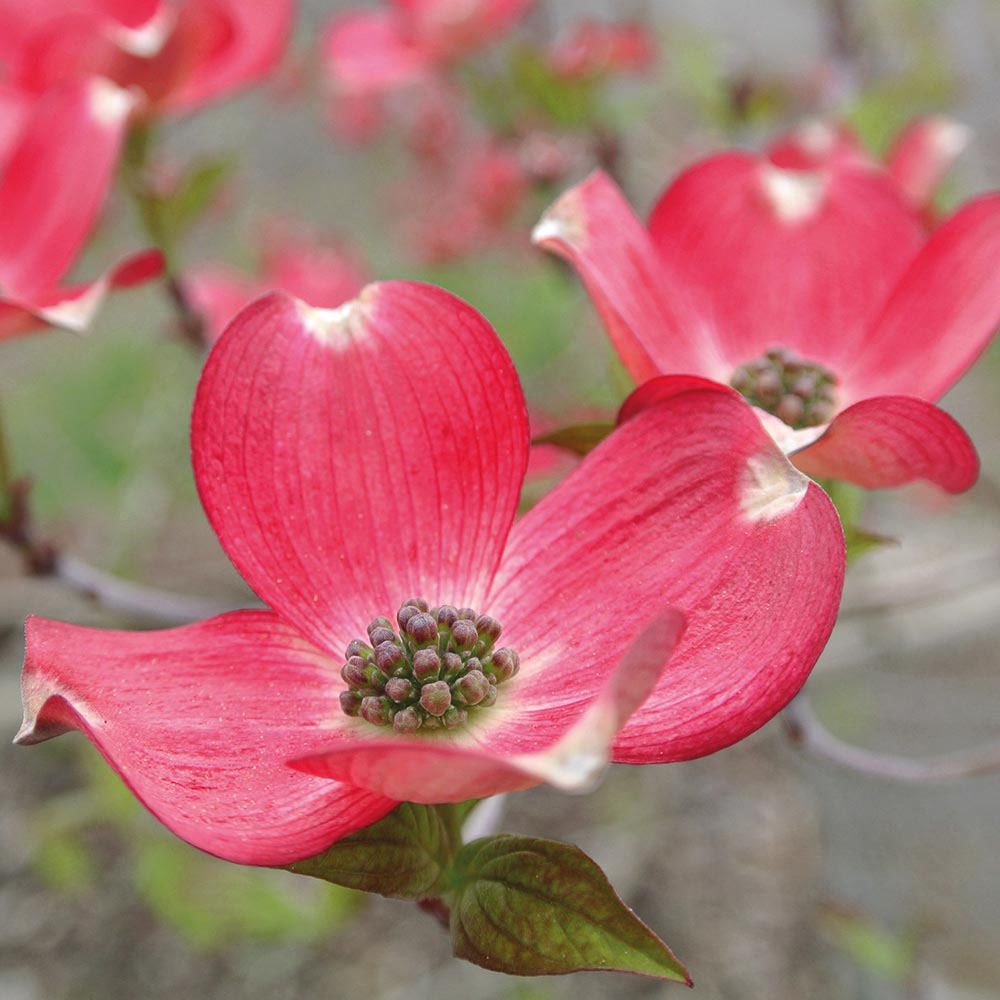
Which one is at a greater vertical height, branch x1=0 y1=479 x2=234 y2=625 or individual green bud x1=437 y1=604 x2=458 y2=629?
individual green bud x1=437 y1=604 x2=458 y2=629

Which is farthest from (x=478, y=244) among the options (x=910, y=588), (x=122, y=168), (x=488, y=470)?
(x=488, y=470)

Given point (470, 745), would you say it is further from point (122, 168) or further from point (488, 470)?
point (122, 168)

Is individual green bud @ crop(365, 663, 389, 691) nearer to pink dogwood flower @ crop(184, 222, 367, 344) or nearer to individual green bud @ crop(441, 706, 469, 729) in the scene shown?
individual green bud @ crop(441, 706, 469, 729)

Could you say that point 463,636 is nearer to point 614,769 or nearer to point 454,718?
point 454,718

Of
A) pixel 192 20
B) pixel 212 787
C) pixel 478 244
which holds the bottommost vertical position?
pixel 478 244

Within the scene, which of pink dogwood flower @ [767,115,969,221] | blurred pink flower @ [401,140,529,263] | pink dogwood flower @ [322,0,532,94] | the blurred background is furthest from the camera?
blurred pink flower @ [401,140,529,263]

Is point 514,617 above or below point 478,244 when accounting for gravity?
above

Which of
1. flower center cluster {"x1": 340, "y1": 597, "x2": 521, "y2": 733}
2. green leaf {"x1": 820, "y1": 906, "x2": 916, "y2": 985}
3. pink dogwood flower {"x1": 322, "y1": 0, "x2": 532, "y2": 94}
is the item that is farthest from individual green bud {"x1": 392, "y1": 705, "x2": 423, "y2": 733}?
pink dogwood flower {"x1": 322, "y1": 0, "x2": 532, "y2": 94}
